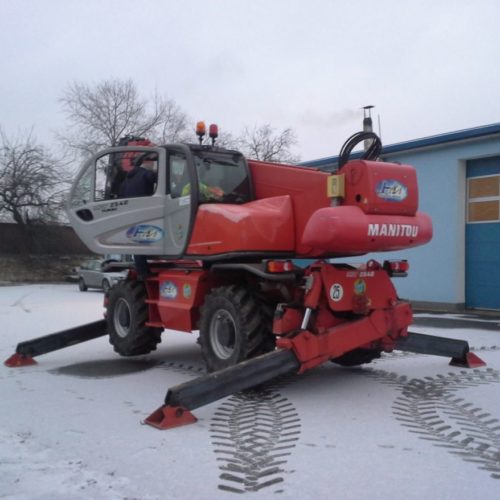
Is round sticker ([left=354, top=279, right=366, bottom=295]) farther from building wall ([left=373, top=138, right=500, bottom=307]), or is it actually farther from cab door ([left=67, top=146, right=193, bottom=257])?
building wall ([left=373, top=138, right=500, bottom=307])

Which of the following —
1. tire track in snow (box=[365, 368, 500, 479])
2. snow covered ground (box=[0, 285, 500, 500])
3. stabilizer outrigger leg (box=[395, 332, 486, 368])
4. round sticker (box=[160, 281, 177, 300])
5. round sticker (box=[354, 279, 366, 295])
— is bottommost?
snow covered ground (box=[0, 285, 500, 500])

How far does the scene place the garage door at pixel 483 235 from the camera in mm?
15273

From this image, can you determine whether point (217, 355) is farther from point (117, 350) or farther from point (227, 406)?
point (117, 350)

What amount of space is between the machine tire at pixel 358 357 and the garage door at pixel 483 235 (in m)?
8.73

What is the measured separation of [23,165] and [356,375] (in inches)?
1290

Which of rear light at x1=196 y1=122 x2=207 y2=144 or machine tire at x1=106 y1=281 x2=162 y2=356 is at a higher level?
rear light at x1=196 y1=122 x2=207 y2=144

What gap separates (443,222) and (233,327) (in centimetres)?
1087

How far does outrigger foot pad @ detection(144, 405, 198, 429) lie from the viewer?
17.3 ft

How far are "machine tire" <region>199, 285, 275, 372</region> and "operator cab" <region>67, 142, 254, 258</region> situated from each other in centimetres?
100

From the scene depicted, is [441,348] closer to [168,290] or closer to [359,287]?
[359,287]

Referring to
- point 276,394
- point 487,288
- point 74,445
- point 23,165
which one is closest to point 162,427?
point 74,445

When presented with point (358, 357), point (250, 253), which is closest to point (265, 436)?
point (250, 253)

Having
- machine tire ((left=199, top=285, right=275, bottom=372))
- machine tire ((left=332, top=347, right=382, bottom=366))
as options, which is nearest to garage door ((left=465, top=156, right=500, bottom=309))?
machine tire ((left=332, top=347, right=382, bottom=366))

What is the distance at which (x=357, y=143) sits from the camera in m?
6.82
